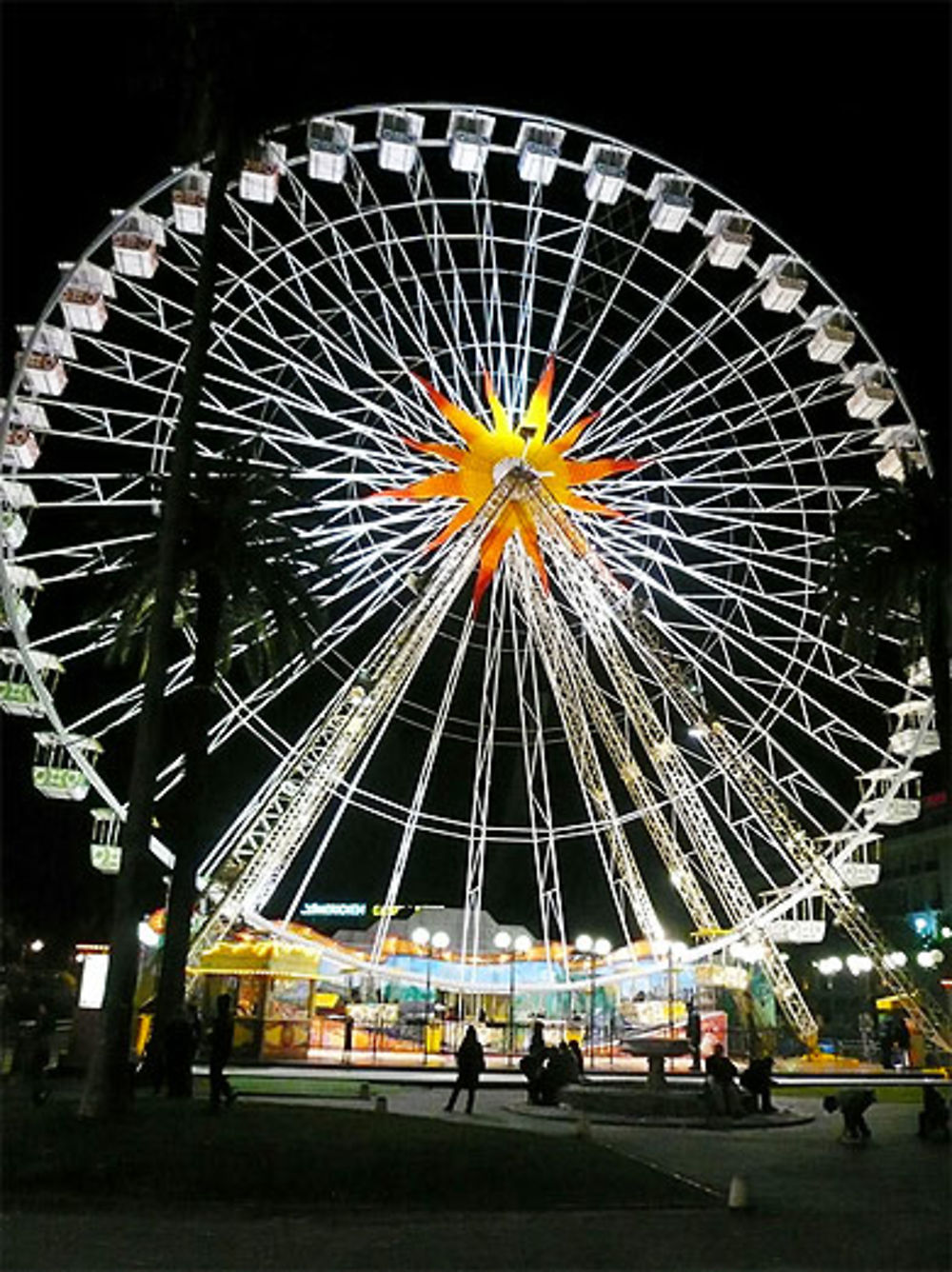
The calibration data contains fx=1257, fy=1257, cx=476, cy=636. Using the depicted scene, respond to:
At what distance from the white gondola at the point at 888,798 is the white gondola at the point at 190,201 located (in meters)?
21.4

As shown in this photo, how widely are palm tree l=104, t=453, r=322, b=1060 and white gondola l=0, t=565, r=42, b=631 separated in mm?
2618

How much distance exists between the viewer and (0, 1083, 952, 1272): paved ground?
8.84 metres

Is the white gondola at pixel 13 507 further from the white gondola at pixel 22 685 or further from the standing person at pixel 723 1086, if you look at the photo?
the standing person at pixel 723 1086

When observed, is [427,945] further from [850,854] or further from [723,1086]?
[723,1086]

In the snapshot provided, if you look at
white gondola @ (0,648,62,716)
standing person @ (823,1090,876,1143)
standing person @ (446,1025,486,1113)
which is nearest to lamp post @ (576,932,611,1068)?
standing person @ (446,1025,486,1113)

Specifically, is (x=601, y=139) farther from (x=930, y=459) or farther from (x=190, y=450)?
(x=190, y=450)

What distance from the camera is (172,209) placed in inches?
1139

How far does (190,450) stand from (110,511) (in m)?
10.7

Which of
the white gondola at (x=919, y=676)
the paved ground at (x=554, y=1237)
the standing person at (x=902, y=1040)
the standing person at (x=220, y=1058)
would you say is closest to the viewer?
the paved ground at (x=554, y=1237)

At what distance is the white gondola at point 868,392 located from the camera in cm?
3172

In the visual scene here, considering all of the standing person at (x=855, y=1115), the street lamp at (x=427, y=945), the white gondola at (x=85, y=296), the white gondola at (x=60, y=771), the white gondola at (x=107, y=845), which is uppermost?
the white gondola at (x=85, y=296)

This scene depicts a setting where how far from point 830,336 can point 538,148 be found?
342 inches

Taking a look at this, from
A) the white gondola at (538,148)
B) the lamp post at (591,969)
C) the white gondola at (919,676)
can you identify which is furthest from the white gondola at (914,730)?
the white gondola at (538,148)

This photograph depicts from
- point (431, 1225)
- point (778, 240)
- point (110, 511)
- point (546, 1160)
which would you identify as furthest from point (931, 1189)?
point (778, 240)
